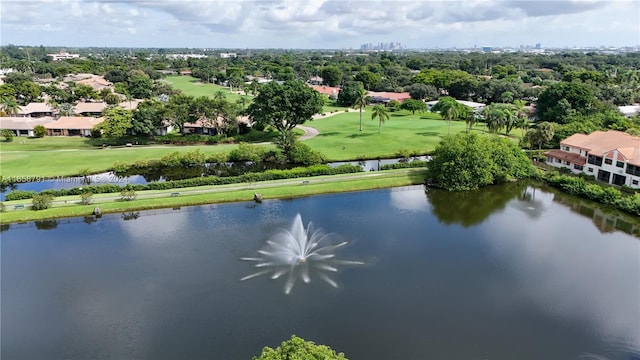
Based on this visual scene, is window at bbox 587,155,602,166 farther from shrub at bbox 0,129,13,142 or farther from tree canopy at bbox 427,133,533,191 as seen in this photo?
shrub at bbox 0,129,13,142

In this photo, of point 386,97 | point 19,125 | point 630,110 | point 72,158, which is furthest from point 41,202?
point 630,110

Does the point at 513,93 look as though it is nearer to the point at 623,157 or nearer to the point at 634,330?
the point at 623,157

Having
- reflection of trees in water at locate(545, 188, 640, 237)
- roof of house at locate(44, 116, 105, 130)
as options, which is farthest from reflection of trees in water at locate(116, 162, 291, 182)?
reflection of trees in water at locate(545, 188, 640, 237)

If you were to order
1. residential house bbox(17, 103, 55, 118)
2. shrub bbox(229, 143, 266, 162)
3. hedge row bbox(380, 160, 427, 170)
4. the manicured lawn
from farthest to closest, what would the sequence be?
residential house bbox(17, 103, 55, 118)
the manicured lawn
shrub bbox(229, 143, 266, 162)
hedge row bbox(380, 160, 427, 170)

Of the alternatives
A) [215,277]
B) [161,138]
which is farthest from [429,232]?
[161,138]

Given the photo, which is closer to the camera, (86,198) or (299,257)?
(299,257)

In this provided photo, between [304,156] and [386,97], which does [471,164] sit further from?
[386,97]
